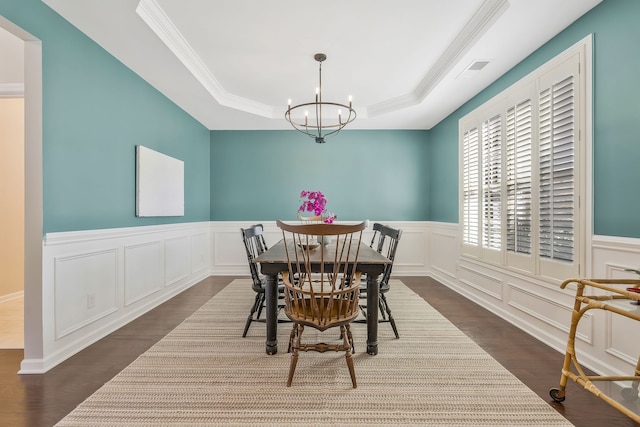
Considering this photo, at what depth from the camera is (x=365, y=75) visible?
3838 mm

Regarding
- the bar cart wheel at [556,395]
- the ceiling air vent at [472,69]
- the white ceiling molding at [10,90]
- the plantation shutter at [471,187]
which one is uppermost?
the ceiling air vent at [472,69]

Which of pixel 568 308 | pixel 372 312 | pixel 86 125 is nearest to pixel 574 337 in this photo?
pixel 568 308

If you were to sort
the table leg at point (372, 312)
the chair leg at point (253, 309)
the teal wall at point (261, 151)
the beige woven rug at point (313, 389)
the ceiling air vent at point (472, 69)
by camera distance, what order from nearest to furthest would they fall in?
the beige woven rug at point (313, 389) < the teal wall at point (261, 151) < the table leg at point (372, 312) < the chair leg at point (253, 309) < the ceiling air vent at point (472, 69)

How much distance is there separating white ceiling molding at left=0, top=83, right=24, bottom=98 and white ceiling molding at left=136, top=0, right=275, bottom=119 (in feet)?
5.64

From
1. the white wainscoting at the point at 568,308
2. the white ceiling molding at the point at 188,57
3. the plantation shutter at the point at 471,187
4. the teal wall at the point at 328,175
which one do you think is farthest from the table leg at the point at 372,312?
the teal wall at the point at 328,175

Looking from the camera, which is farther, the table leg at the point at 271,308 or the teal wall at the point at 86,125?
the table leg at the point at 271,308

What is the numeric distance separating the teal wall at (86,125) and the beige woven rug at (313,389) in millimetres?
1360

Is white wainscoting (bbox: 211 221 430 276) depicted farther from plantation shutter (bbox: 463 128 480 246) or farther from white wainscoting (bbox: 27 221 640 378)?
plantation shutter (bbox: 463 128 480 246)

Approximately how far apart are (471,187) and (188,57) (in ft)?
12.5

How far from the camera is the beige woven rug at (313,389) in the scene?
167 centimetres

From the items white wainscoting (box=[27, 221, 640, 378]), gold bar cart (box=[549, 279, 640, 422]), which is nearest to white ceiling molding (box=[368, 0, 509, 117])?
white wainscoting (box=[27, 221, 640, 378])

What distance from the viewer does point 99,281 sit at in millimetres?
2781

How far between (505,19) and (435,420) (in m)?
2.88

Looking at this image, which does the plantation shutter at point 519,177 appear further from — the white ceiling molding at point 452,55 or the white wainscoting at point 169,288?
the white ceiling molding at point 452,55
